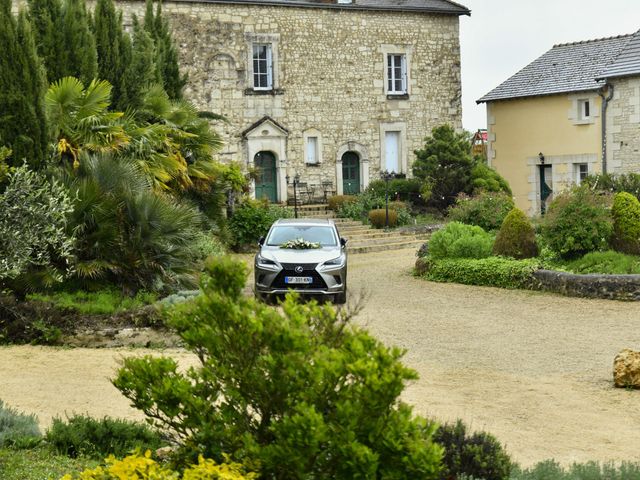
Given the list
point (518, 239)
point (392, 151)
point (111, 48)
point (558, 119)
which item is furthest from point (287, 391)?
point (392, 151)

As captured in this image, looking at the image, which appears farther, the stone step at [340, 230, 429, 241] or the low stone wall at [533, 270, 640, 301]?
the stone step at [340, 230, 429, 241]

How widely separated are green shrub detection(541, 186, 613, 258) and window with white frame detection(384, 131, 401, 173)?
52.9ft

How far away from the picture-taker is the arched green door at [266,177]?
34531 mm

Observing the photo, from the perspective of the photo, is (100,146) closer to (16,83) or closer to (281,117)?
(16,83)

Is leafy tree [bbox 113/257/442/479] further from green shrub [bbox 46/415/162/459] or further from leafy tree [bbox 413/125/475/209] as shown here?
leafy tree [bbox 413/125/475/209]

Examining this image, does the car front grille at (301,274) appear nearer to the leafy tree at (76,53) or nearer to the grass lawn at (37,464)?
the leafy tree at (76,53)

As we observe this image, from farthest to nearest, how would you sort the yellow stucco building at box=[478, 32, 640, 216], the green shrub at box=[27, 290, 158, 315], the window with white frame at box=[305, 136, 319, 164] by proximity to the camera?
the window with white frame at box=[305, 136, 319, 164] < the yellow stucco building at box=[478, 32, 640, 216] < the green shrub at box=[27, 290, 158, 315]

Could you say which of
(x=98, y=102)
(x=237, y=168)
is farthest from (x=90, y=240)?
(x=237, y=168)

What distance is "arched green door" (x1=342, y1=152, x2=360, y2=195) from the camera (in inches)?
1412

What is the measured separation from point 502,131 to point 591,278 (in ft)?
56.3

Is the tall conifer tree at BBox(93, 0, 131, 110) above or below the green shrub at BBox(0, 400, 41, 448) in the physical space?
above

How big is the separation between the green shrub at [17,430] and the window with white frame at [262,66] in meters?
26.1

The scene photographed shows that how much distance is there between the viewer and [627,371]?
452 inches

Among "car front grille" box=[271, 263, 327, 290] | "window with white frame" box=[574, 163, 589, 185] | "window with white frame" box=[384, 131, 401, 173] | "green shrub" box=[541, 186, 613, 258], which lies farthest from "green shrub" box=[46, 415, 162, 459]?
"window with white frame" box=[384, 131, 401, 173]
